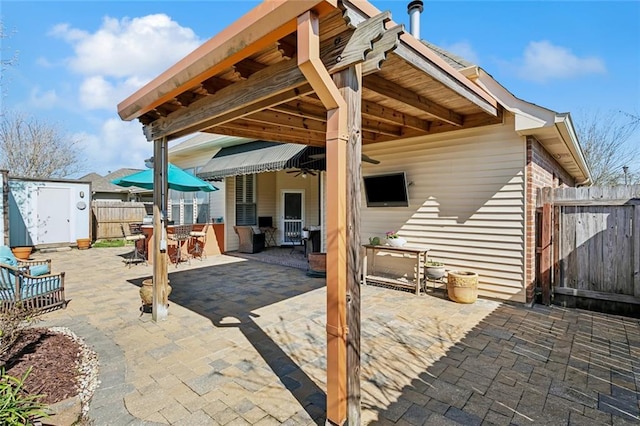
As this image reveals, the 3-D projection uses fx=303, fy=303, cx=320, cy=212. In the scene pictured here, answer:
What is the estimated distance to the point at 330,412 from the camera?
7.18ft

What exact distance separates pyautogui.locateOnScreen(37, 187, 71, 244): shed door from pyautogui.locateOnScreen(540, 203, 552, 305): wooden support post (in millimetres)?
15361

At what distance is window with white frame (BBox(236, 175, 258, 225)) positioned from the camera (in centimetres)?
1092

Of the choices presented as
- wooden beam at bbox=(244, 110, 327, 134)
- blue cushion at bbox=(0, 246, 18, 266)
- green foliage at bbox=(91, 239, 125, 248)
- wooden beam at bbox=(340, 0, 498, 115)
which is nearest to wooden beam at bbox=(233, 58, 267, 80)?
wooden beam at bbox=(340, 0, 498, 115)

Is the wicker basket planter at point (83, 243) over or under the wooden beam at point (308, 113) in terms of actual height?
under

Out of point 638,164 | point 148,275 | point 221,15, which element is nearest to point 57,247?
Result: point 148,275

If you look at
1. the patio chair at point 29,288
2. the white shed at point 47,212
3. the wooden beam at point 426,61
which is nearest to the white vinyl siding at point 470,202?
the wooden beam at point 426,61

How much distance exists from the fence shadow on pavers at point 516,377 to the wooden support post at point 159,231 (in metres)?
3.09

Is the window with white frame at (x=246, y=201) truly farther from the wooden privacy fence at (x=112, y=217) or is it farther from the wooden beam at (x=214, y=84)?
the wooden beam at (x=214, y=84)

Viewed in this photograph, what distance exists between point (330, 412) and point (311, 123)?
4.27 m

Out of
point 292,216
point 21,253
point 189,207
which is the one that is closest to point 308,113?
point 292,216

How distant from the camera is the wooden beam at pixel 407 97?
135 inches

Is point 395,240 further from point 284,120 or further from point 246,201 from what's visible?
point 246,201

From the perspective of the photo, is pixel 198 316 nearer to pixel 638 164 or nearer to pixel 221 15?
pixel 221 15

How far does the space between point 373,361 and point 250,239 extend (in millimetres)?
7861
